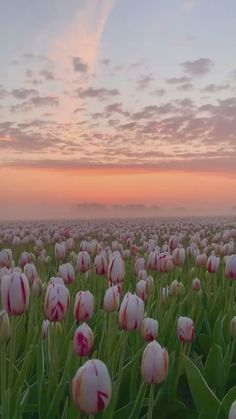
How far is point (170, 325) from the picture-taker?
537cm

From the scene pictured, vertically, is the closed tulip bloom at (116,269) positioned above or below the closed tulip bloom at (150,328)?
above

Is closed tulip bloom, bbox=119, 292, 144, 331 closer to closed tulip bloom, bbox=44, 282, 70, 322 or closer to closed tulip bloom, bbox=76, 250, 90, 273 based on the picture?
closed tulip bloom, bbox=44, 282, 70, 322

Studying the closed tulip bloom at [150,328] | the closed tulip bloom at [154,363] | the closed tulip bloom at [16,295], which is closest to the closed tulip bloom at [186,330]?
the closed tulip bloom at [150,328]

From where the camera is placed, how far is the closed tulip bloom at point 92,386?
238 centimetres

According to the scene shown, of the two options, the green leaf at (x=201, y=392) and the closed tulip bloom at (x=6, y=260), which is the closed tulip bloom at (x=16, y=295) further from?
the closed tulip bloom at (x=6, y=260)

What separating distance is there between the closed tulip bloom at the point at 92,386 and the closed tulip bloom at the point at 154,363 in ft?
1.72

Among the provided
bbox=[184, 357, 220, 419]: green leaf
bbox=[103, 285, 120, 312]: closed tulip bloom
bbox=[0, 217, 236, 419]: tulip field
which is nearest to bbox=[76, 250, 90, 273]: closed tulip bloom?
bbox=[0, 217, 236, 419]: tulip field

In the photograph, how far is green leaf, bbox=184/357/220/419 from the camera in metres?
3.43

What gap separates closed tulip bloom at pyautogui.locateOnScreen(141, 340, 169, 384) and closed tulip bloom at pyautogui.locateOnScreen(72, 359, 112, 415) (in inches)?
20.7

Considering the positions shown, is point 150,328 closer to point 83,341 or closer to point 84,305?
point 84,305

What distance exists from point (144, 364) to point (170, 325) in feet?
8.11

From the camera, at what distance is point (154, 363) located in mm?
2916

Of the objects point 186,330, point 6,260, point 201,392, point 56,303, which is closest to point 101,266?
point 6,260

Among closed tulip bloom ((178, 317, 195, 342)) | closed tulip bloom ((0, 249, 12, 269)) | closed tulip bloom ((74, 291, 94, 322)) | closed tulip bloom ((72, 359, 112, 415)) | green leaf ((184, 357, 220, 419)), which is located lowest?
green leaf ((184, 357, 220, 419))
